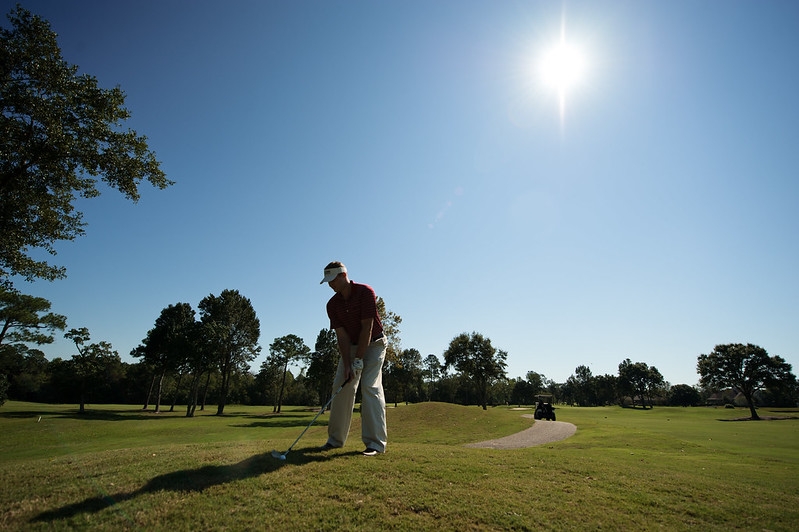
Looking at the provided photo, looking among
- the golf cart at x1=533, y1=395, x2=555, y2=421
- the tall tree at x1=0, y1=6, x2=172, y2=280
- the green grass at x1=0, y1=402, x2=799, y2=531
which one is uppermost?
the tall tree at x1=0, y1=6, x2=172, y2=280

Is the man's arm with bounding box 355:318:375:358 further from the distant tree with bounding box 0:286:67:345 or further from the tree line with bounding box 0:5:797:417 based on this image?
the distant tree with bounding box 0:286:67:345

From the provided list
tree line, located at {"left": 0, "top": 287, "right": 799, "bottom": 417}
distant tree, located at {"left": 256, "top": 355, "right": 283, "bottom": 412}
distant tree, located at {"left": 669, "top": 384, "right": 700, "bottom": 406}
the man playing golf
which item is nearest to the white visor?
the man playing golf

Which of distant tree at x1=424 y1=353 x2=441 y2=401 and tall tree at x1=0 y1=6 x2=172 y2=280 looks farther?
distant tree at x1=424 y1=353 x2=441 y2=401

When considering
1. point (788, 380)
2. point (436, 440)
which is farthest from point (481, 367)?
point (788, 380)

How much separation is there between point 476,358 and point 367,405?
55061 mm

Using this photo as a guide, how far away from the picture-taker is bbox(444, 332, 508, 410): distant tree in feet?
189

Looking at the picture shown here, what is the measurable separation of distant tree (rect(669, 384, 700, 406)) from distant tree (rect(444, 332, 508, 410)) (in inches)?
4334

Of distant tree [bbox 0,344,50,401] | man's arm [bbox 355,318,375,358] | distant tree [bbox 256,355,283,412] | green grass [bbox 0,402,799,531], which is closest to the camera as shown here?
green grass [bbox 0,402,799,531]

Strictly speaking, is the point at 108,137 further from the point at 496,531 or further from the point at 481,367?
the point at 481,367

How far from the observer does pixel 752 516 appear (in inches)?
191

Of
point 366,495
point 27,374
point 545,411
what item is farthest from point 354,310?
point 27,374

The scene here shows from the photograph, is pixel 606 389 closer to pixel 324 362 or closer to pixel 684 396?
pixel 684 396

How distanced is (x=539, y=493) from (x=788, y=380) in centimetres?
8106

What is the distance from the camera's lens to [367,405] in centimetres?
600
